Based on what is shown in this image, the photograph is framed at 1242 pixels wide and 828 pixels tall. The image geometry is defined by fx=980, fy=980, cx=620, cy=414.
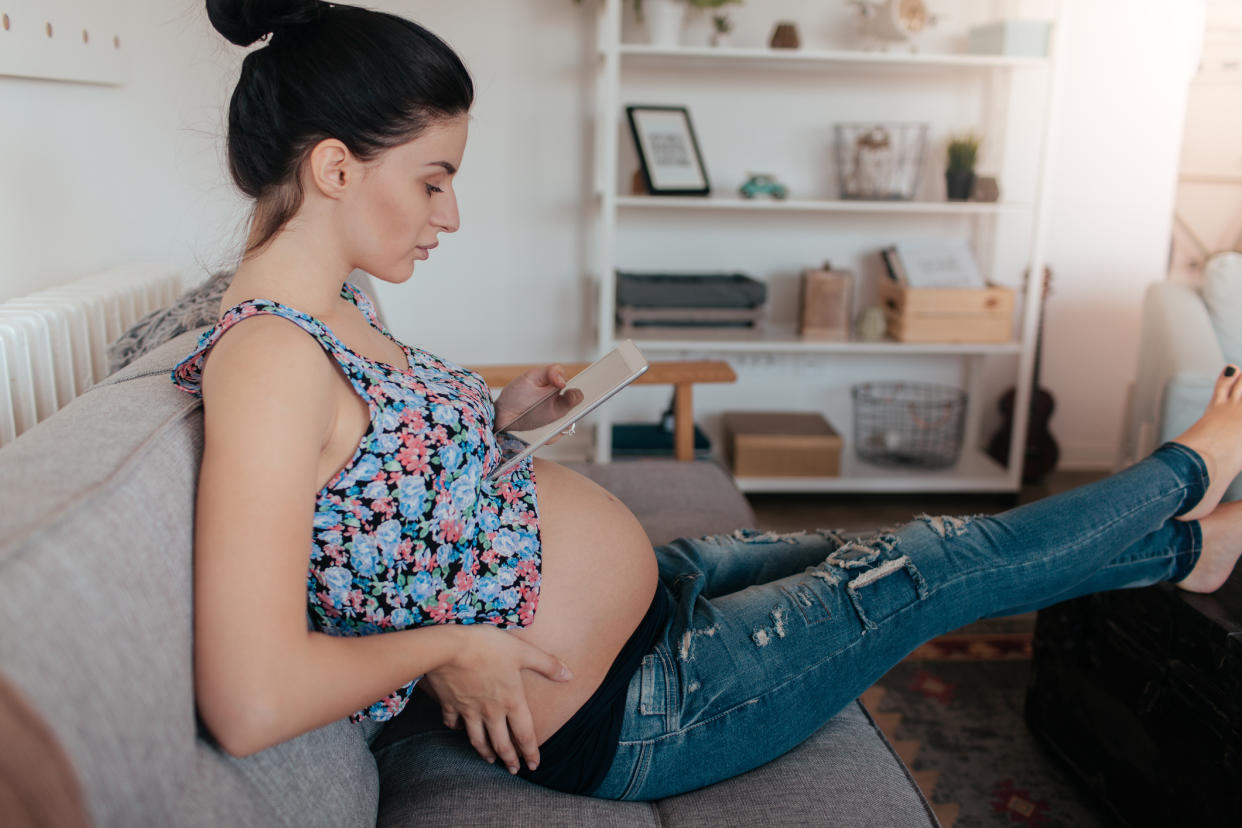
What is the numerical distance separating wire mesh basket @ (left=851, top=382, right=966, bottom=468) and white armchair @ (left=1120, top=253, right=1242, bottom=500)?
2.44ft

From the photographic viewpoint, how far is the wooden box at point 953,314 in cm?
277

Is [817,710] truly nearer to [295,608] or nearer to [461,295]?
[295,608]

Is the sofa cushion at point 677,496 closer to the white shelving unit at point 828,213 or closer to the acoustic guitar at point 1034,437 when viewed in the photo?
the white shelving unit at point 828,213

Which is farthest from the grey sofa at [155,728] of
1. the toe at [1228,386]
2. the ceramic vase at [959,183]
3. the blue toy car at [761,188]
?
the ceramic vase at [959,183]

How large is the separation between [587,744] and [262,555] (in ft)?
1.42

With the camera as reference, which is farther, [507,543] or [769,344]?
[769,344]

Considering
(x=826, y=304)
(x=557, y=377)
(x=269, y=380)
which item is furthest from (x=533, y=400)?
(x=826, y=304)

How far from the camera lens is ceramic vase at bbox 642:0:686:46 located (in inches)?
102

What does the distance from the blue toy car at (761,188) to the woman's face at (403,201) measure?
1.87 meters

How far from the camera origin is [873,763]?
1065 millimetres

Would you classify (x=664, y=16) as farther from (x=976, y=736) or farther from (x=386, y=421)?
(x=386, y=421)

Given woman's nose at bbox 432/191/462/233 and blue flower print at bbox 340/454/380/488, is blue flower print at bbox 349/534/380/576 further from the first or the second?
woman's nose at bbox 432/191/462/233

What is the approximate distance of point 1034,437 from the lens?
3.11 m

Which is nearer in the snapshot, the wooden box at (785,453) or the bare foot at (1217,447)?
the bare foot at (1217,447)
